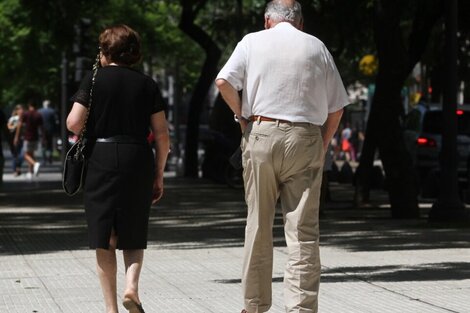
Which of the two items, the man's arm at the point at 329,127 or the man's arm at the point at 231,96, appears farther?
the man's arm at the point at 329,127

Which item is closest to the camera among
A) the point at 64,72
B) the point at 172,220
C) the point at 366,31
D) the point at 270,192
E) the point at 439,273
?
the point at 270,192

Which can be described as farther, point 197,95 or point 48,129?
point 48,129

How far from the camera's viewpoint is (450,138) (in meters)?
16.4

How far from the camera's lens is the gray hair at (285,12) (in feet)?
24.8

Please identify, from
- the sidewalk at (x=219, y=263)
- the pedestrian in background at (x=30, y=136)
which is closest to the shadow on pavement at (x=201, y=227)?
the sidewalk at (x=219, y=263)

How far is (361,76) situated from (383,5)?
1025 inches

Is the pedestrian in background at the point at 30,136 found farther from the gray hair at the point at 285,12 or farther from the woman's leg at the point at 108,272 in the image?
the gray hair at the point at 285,12

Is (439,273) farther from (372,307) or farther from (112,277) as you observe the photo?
(112,277)

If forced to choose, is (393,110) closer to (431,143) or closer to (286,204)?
(431,143)

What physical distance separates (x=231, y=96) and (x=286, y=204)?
0.65 meters

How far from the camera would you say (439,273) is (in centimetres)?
1081

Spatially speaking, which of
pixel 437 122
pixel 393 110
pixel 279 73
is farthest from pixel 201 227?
pixel 437 122

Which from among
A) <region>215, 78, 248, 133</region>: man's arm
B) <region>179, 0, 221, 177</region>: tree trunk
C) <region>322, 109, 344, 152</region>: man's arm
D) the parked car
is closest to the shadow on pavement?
the parked car

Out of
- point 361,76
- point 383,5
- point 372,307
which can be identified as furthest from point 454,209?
point 361,76
